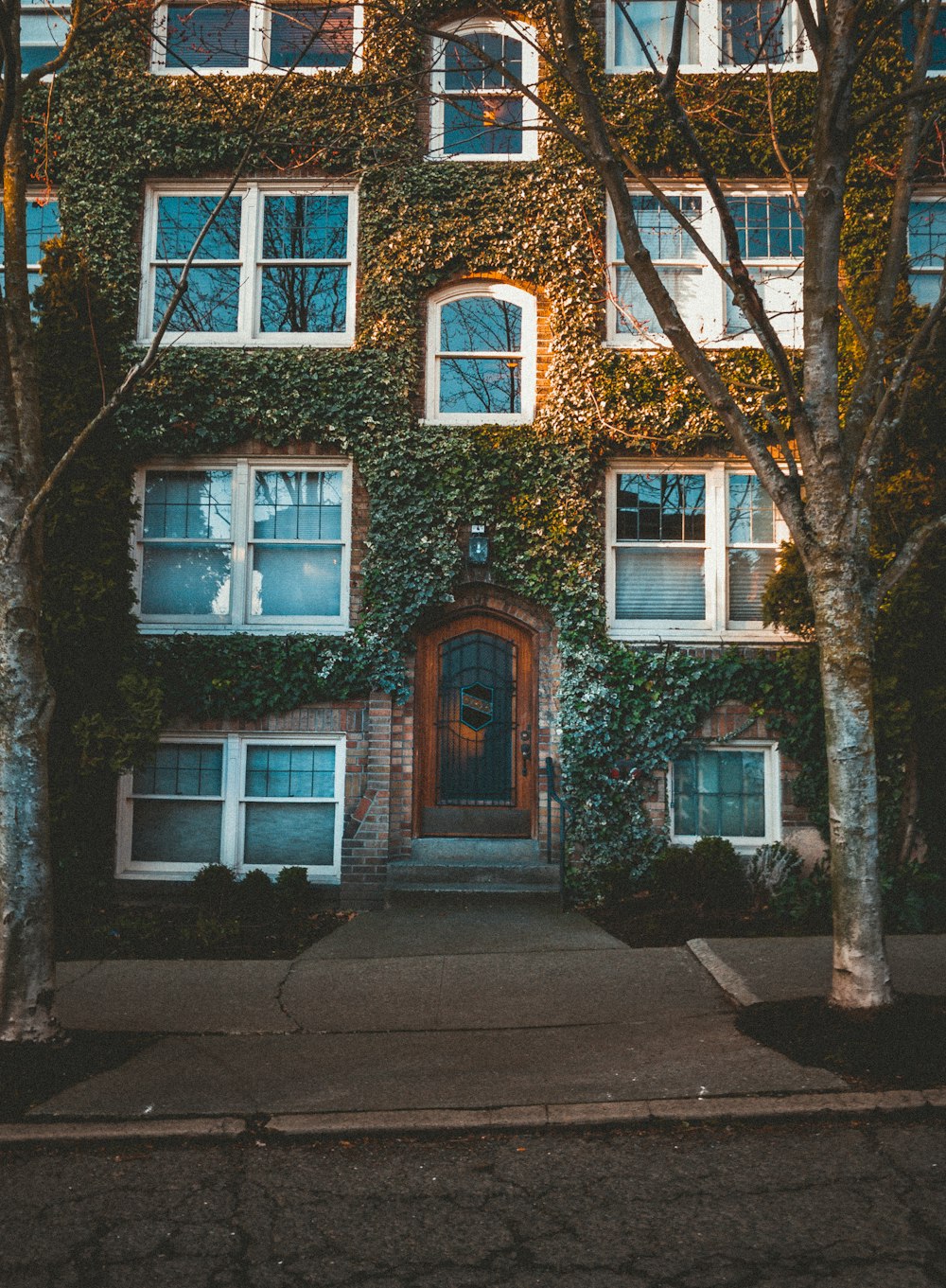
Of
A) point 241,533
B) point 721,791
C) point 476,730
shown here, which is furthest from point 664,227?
point 721,791

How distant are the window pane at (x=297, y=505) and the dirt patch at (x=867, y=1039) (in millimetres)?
6609

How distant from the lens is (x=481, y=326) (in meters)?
10.4

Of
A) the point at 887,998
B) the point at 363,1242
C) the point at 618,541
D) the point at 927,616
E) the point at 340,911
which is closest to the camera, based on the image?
the point at 363,1242

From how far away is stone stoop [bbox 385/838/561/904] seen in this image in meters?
9.12

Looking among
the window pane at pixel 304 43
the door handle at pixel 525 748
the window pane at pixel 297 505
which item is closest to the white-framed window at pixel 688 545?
the door handle at pixel 525 748

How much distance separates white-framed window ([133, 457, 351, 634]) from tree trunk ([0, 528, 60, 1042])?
4.67 m

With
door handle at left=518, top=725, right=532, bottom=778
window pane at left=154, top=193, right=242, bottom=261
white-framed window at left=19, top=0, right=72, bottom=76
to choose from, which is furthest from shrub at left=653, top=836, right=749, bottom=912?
white-framed window at left=19, top=0, right=72, bottom=76

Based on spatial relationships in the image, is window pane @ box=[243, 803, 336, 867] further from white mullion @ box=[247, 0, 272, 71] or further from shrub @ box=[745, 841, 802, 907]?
white mullion @ box=[247, 0, 272, 71]

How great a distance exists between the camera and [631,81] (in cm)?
1023

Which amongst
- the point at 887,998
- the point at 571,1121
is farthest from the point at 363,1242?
the point at 887,998

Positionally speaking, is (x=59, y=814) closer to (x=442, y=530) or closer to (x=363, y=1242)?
(x=442, y=530)

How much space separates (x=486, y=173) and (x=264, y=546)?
4.60 meters

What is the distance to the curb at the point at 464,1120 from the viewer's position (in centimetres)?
450

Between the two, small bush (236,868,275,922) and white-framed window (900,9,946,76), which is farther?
white-framed window (900,9,946,76)
